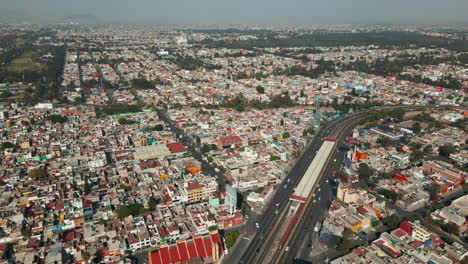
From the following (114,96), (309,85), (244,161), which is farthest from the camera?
(309,85)

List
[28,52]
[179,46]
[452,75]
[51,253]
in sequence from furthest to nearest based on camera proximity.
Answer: [179,46], [28,52], [452,75], [51,253]

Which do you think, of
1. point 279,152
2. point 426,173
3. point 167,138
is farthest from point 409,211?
point 167,138

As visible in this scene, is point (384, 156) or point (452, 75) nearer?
point (384, 156)

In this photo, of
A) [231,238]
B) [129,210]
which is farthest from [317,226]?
[129,210]

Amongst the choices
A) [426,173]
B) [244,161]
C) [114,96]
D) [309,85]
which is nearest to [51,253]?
[244,161]

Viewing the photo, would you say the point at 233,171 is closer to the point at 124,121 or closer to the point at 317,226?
the point at 317,226

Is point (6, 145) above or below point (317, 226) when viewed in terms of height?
above

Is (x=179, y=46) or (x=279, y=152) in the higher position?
(x=179, y=46)

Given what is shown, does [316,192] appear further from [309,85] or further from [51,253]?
[309,85]
